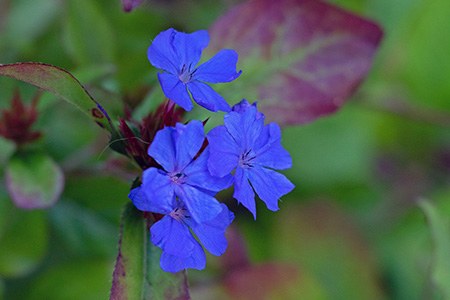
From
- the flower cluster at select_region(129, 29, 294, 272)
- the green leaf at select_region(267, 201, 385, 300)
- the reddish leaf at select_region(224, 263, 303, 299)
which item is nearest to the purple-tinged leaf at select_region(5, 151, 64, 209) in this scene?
the flower cluster at select_region(129, 29, 294, 272)

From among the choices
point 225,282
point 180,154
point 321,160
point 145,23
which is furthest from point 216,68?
point 321,160

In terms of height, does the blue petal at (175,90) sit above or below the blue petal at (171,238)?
above

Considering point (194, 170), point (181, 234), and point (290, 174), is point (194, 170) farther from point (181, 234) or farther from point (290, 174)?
point (290, 174)

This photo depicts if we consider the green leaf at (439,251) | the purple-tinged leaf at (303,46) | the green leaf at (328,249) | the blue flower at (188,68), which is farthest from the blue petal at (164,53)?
the green leaf at (328,249)

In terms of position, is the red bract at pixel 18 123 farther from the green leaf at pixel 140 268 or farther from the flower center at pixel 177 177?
the flower center at pixel 177 177

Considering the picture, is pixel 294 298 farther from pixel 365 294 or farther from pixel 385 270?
pixel 385 270

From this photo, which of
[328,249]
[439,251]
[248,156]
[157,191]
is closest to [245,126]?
[248,156]
